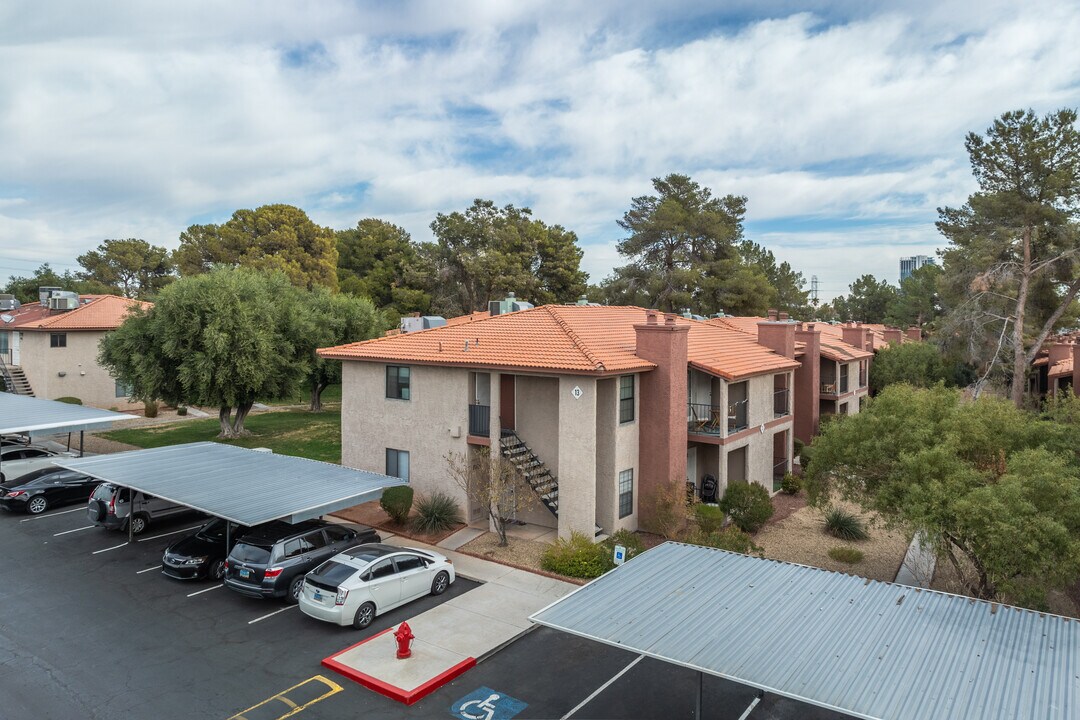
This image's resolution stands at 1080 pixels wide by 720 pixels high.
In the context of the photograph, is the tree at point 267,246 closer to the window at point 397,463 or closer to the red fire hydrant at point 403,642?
the window at point 397,463

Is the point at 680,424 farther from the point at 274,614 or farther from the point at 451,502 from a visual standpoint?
the point at 274,614

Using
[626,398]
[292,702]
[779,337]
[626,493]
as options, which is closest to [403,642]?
[292,702]

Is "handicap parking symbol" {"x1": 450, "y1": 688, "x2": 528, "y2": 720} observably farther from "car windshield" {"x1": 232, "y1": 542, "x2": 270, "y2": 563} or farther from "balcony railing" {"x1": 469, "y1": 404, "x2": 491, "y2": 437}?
"balcony railing" {"x1": 469, "y1": 404, "x2": 491, "y2": 437}

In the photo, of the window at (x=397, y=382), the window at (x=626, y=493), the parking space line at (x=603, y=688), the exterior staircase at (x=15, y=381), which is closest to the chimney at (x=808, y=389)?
the window at (x=626, y=493)

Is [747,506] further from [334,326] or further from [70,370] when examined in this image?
[70,370]

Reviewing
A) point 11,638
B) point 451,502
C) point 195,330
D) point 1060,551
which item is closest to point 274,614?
point 11,638
